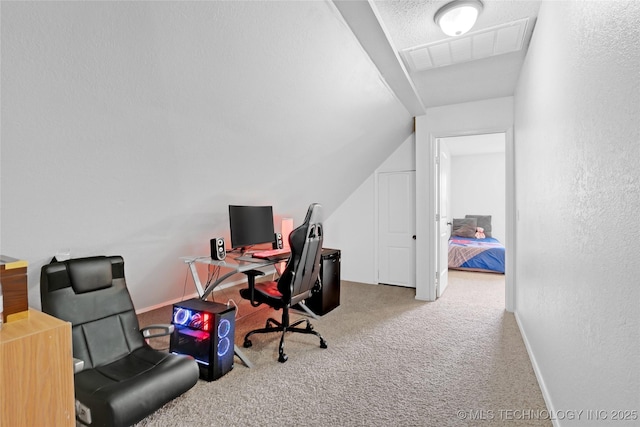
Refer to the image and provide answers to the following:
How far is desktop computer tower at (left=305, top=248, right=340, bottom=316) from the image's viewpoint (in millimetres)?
3469

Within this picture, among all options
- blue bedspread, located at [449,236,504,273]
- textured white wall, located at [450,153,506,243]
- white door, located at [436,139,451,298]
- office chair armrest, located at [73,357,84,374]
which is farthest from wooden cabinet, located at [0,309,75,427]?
textured white wall, located at [450,153,506,243]

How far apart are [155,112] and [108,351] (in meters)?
1.49

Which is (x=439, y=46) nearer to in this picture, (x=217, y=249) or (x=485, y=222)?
(x=217, y=249)

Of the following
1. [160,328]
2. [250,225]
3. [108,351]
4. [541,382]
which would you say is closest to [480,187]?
[541,382]

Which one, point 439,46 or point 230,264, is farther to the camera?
point 230,264

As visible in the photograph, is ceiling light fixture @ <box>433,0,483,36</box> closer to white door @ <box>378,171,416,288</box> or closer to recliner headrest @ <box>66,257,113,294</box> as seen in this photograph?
→ white door @ <box>378,171,416,288</box>

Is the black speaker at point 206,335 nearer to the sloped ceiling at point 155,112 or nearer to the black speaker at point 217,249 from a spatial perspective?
the black speaker at point 217,249

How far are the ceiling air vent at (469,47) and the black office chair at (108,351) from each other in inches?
109

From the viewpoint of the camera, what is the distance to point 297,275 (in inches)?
101

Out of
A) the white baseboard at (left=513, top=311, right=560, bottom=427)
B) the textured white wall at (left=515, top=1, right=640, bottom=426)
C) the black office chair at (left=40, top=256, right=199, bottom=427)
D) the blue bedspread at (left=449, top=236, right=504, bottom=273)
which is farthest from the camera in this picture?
the blue bedspread at (left=449, top=236, right=504, bottom=273)

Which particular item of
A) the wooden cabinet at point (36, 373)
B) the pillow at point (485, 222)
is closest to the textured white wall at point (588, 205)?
the wooden cabinet at point (36, 373)

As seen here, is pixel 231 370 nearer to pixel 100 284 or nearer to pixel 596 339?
pixel 100 284

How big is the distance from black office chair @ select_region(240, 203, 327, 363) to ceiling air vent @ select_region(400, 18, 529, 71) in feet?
4.97

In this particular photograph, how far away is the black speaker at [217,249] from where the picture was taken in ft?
8.87
